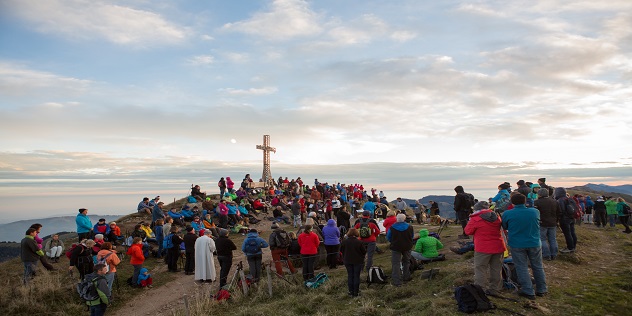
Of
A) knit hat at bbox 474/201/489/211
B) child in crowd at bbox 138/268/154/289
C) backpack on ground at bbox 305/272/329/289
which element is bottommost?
child in crowd at bbox 138/268/154/289

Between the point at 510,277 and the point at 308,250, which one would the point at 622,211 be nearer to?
the point at 510,277

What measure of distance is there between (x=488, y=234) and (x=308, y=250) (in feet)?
20.6

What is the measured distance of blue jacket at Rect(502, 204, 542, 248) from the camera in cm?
799

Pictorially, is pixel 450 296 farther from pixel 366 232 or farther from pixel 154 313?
pixel 154 313

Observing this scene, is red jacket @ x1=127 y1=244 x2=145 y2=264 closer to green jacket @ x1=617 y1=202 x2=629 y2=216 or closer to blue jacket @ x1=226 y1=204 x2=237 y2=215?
blue jacket @ x1=226 y1=204 x2=237 y2=215

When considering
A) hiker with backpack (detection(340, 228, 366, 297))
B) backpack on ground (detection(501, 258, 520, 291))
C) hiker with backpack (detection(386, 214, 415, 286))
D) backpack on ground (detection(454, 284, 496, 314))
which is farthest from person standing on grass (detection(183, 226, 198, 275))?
backpack on ground (detection(501, 258, 520, 291))

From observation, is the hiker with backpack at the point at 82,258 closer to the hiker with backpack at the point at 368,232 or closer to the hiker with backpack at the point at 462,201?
the hiker with backpack at the point at 368,232

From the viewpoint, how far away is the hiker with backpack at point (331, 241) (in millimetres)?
13703

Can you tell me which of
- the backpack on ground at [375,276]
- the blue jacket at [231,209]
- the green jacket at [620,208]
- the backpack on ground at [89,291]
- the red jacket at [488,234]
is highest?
the red jacket at [488,234]

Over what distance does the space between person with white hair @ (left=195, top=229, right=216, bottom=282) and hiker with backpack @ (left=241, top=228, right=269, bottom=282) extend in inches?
49.5

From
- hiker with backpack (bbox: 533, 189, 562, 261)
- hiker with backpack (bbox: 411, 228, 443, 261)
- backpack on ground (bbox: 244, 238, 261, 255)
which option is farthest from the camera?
backpack on ground (bbox: 244, 238, 261, 255)

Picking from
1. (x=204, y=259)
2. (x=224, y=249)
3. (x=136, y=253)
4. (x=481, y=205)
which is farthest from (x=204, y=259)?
(x=481, y=205)

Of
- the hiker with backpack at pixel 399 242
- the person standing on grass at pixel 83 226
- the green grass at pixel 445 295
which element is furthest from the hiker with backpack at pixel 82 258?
the hiker with backpack at pixel 399 242

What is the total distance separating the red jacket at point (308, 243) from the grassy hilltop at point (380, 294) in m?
1.02
